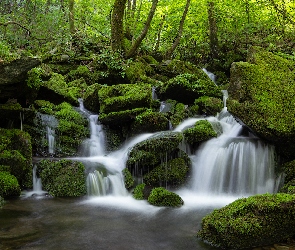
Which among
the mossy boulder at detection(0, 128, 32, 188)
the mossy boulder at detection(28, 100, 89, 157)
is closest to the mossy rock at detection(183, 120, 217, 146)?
the mossy boulder at detection(28, 100, 89, 157)

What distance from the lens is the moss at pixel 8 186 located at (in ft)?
24.6

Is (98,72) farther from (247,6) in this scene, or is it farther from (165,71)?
(247,6)

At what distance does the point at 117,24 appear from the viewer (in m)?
14.2

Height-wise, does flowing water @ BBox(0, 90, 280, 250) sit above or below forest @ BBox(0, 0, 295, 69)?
below

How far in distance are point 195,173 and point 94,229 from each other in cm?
392

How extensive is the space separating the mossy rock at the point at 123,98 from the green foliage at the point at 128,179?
8.54ft

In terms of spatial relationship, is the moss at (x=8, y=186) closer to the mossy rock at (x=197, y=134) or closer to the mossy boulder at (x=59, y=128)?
the mossy boulder at (x=59, y=128)

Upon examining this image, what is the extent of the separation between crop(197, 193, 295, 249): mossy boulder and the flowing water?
337 mm

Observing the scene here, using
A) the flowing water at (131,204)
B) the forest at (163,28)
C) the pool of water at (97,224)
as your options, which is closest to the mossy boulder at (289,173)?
the flowing water at (131,204)

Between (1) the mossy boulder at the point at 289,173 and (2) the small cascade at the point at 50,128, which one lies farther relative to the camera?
(2) the small cascade at the point at 50,128

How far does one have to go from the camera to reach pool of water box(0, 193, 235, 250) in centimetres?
511

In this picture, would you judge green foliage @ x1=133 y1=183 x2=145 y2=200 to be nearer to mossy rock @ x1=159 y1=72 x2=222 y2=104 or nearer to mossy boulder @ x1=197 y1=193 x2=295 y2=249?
mossy boulder @ x1=197 y1=193 x2=295 y2=249

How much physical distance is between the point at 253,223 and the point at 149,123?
5867 millimetres

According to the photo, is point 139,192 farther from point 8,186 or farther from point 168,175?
point 8,186
